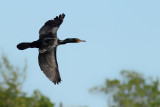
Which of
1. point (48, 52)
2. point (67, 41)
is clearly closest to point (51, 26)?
point (67, 41)

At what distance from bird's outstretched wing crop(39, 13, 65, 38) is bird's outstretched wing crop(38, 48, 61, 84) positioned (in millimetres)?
864

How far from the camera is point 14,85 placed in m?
39.5

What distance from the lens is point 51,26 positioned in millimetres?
24922

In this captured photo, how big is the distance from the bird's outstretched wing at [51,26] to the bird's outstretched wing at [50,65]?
2.84ft

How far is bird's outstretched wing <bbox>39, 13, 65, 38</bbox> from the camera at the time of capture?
24.5 m

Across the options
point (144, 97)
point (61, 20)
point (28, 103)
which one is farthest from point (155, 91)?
point (61, 20)

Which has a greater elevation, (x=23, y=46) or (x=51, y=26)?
(x=51, y=26)

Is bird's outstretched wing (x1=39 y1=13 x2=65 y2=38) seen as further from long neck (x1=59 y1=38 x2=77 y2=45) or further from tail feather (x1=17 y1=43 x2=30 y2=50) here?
tail feather (x1=17 y1=43 x2=30 y2=50)

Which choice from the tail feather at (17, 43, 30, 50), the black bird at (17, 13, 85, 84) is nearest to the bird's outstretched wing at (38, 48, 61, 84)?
the black bird at (17, 13, 85, 84)

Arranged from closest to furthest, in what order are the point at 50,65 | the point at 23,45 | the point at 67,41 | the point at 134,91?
the point at 23,45 → the point at 50,65 → the point at 67,41 → the point at 134,91

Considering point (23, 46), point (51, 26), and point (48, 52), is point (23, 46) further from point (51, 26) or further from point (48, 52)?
point (51, 26)

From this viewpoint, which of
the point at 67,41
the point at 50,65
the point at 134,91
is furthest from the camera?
the point at 134,91

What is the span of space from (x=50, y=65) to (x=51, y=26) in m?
1.65

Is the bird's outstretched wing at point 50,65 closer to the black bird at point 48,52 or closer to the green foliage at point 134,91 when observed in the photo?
the black bird at point 48,52
